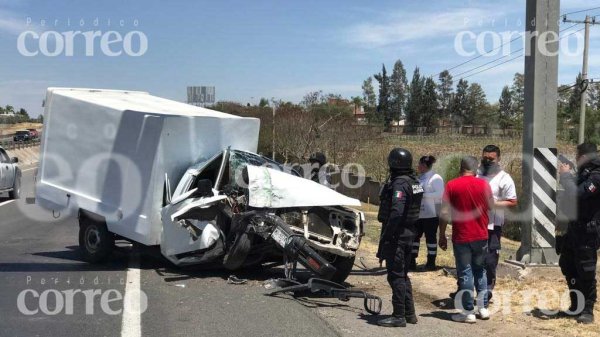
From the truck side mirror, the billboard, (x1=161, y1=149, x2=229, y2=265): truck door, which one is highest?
the billboard

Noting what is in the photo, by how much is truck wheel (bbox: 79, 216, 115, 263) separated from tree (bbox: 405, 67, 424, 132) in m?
77.0

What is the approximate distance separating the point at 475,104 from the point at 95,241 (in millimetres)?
93378

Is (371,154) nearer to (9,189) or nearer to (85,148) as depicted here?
(9,189)

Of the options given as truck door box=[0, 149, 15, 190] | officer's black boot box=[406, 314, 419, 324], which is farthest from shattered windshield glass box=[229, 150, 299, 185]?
truck door box=[0, 149, 15, 190]

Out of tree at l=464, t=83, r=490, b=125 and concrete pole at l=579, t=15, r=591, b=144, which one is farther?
tree at l=464, t=83, r=490, b=125

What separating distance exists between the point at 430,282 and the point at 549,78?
11.7ft

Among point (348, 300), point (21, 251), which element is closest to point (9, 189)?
point (21, 251)

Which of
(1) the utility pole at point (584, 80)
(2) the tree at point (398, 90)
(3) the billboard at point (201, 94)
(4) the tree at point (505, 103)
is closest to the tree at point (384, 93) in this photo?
(2) the tree at point (398, 90)

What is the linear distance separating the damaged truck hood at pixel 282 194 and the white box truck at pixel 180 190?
0.04ft

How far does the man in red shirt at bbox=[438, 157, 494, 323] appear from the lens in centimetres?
638

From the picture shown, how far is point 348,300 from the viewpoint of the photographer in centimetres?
721

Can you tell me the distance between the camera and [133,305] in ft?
22.2

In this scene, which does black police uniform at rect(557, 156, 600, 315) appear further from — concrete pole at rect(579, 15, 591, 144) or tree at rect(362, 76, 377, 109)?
tree at rect(362, 76, 377, 109)

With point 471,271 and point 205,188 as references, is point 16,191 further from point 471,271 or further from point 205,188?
point 471,271
